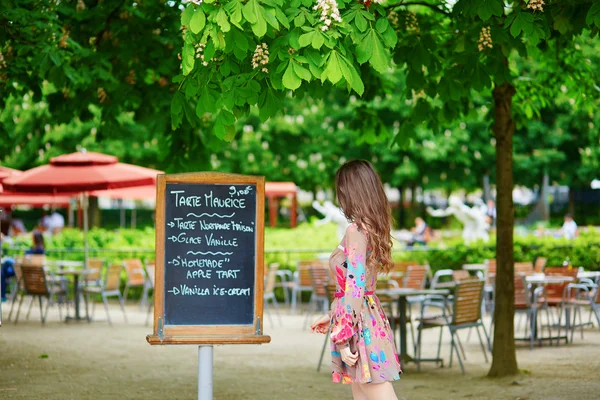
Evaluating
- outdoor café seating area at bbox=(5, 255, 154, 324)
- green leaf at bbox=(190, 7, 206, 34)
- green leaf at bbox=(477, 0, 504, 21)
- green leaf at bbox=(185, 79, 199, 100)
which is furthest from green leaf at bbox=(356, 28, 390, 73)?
outdoor café seating area at bbox=(5, 255, 154, 324)

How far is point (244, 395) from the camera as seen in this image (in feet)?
28.6

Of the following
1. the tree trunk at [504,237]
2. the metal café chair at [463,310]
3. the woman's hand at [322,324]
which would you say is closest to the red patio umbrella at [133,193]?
the metal café chair at [463,310]

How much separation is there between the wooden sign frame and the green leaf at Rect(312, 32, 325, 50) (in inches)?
58.8

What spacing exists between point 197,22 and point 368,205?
53.5 inches

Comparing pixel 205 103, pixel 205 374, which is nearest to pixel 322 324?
pixel 205 374

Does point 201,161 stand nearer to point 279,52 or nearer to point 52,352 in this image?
point 52,352

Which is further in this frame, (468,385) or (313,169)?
(313,169)

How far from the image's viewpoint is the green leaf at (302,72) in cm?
485

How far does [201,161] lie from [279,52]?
16.8 feet

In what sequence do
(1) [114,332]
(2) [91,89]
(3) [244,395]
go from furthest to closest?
(1) [114,332] → (2) [91,89] → (3) [244,395]

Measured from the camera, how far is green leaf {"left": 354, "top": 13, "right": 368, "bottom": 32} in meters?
5.04

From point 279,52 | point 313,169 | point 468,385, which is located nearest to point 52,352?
point 468,385

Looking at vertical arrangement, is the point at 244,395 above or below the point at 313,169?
below

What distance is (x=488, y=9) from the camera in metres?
6.12
